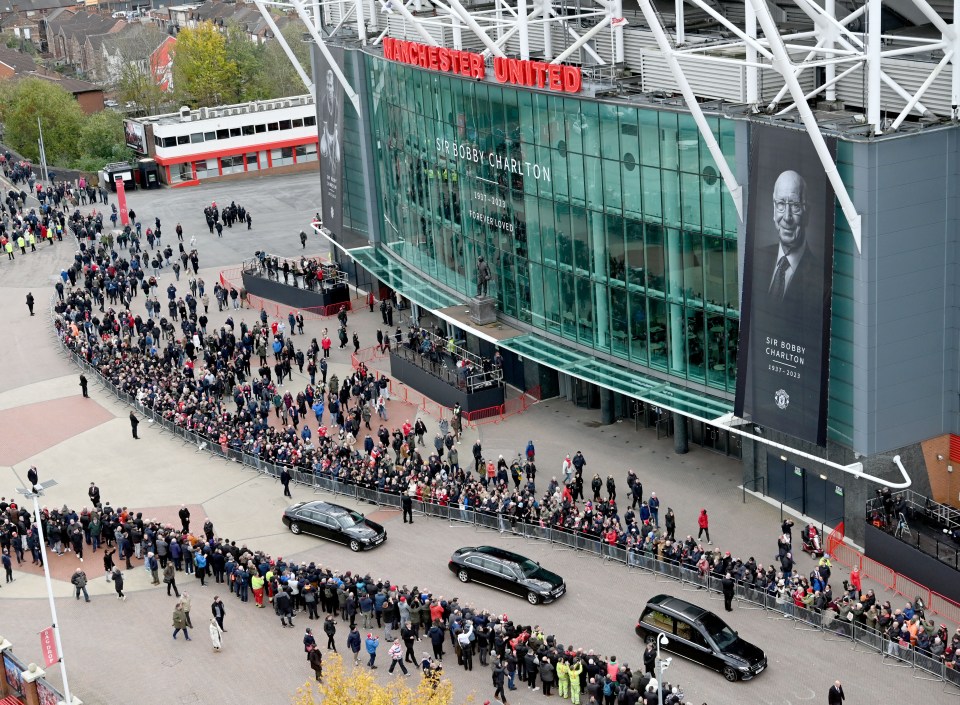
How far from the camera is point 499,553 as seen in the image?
41125mm

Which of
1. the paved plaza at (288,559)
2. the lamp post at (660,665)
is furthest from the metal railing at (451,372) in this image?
the lamp post at (660,665)

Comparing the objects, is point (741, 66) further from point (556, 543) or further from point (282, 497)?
point (282, 497)

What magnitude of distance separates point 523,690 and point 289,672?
6265 mm

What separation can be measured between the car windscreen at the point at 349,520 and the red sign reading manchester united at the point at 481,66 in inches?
626

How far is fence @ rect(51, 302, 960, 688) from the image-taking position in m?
35.9

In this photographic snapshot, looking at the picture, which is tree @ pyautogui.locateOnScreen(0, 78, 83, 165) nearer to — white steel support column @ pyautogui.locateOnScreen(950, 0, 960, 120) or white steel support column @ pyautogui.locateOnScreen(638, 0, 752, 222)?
white steel support column @ pyautogui.locateOnScreen(638, 0, 752, 222)

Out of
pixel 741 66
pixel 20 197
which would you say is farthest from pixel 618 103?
pixel 20 197

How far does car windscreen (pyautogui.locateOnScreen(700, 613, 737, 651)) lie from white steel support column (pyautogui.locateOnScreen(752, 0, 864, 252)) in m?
10.9

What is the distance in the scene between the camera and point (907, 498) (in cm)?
4116

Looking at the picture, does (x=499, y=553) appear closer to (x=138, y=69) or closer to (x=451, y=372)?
(x=451, y=372)

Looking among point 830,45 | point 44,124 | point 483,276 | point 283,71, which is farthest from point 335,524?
point 283,71

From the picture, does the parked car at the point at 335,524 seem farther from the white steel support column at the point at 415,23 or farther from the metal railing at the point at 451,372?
the white steel support column at the point at 415,23

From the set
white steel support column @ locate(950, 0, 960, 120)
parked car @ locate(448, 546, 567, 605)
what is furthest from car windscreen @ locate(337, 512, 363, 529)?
white steel support column @ locate(950, 0, 960, 120)

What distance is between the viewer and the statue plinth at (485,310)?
5756 centimetres
